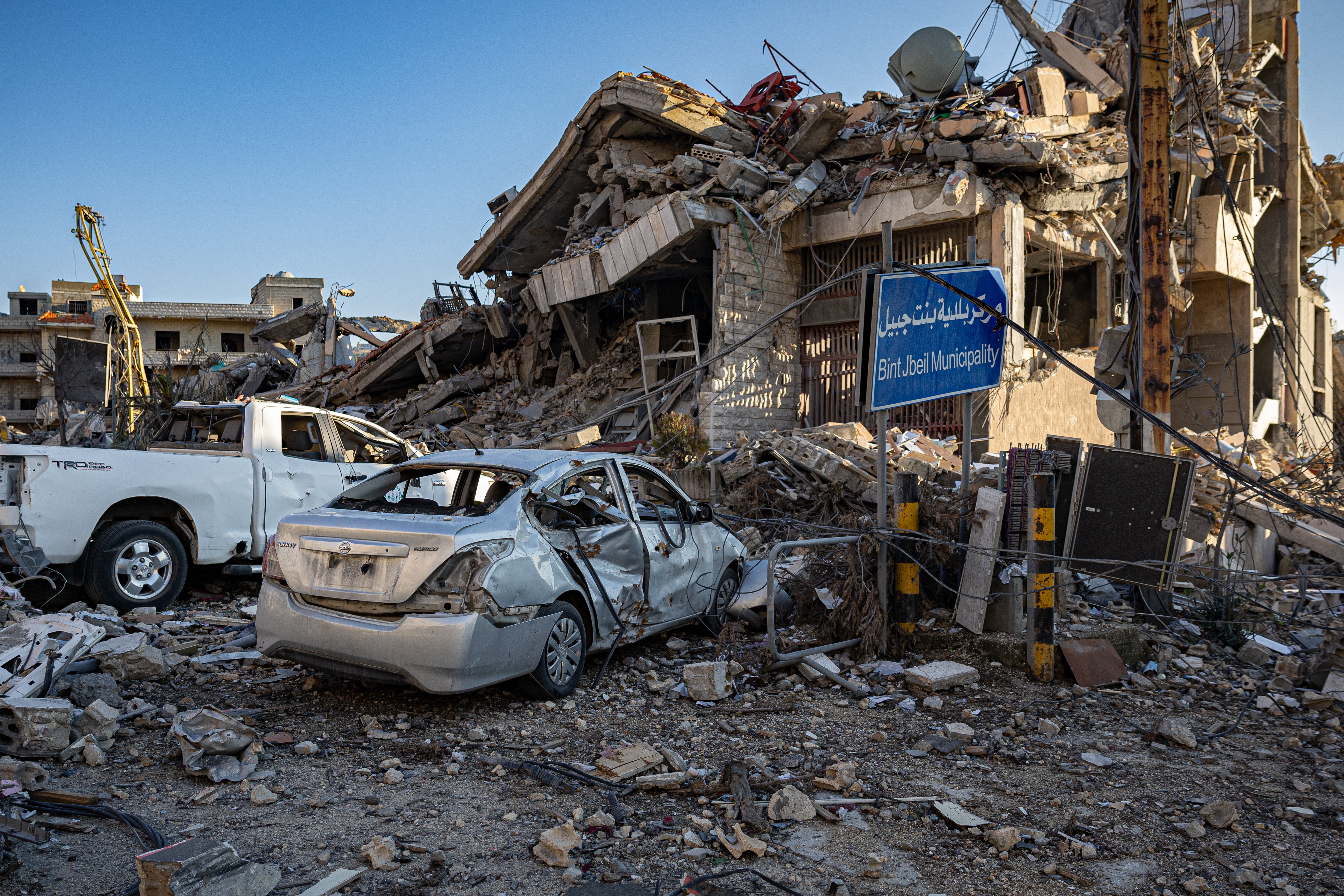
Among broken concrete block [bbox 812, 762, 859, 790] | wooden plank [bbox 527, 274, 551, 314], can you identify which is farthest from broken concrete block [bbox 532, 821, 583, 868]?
wooden plank [bbox 527, 274, 551, 314]

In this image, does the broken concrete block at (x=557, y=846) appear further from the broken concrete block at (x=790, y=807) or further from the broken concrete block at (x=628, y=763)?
the broken concrete block at (x=790, y=807)

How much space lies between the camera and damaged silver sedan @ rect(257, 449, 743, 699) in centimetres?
477

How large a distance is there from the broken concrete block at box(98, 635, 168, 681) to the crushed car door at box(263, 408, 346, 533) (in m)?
2.63

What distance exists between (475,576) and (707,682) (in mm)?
1683

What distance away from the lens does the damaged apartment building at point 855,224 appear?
13516mm

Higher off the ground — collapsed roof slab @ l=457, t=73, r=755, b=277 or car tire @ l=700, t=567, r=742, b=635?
collapsed roof slab @ l=457, t=73, r=755, b=277

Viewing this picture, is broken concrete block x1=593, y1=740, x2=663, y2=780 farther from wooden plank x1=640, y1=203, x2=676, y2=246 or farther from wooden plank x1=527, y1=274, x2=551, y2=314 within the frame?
wooden plank x1=527, y1=274, x2=551, y2=314

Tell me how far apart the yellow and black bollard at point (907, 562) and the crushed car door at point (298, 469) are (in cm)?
545

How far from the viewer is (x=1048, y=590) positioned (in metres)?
5.86

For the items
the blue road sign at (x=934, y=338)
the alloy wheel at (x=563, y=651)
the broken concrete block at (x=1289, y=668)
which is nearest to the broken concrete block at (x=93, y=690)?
the alloy wheel at (x=563, y=651)

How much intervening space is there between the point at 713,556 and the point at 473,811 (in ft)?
12.2

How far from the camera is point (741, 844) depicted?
3441 millimetres

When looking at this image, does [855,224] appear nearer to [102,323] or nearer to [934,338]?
[934,338]

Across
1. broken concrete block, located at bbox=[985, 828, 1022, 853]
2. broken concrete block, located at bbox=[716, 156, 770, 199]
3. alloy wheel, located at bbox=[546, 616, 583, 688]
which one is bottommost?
broken concrete block, located at bbox=[985, 828, 1022, 853]
